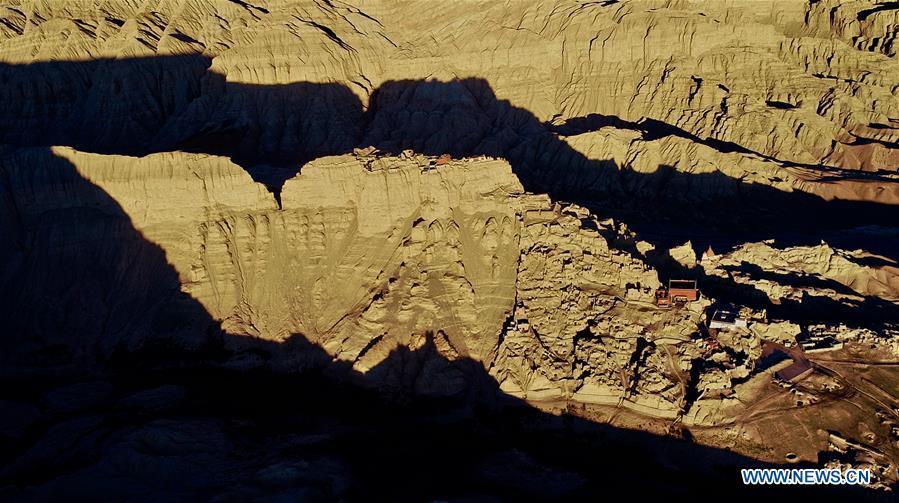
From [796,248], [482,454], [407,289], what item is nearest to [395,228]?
[407,289]

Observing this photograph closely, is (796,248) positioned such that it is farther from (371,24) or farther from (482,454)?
(371,24)

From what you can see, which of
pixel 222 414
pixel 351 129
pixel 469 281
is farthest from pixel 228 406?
pixel 351 129

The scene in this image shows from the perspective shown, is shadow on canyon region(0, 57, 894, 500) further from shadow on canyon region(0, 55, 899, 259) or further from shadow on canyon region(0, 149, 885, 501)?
shadow on canyon region(0, 55, 899, 259)

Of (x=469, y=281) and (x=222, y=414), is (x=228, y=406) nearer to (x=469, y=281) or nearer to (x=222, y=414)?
(x=222, y=414)

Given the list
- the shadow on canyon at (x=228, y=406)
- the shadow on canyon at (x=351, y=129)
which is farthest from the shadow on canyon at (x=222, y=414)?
the shadow on canyon at (x=351, y=129)

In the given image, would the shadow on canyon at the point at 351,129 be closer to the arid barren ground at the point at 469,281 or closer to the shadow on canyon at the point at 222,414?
the arid barren ground at the point at 469,281

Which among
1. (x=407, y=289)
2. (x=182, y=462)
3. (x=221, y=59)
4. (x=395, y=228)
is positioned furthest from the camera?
(x=221, y=59)

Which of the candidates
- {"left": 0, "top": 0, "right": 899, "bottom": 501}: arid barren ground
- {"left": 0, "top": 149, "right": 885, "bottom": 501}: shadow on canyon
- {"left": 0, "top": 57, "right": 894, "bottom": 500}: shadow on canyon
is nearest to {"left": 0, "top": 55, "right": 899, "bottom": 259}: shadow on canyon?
{"left": 0, "top": 0, "right": 899, "bottom": 501}: arid barren ground
